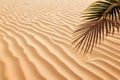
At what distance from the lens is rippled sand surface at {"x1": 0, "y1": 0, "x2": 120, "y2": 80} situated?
2771 mm

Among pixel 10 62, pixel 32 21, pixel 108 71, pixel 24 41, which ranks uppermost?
pixel 32 21

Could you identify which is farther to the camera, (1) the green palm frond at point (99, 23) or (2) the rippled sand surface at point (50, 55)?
(2) the rippled sand surface at point (50, 55)

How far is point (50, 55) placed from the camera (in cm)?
332

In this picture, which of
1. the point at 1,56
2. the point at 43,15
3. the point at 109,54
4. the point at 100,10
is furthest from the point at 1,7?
the point at 100,10

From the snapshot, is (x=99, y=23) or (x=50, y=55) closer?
(x=99, y=23)

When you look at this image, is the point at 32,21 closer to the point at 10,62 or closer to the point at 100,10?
the point at 10,62

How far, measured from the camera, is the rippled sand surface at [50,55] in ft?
9.09

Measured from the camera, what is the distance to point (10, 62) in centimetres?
308

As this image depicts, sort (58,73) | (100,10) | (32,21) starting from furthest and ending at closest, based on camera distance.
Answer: (32,21) < (58,73) < (100,10)

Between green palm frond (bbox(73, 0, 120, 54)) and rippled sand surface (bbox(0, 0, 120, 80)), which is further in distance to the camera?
rippled sand surface (bbox(0, 0, 120, 80))

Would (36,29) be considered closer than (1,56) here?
No

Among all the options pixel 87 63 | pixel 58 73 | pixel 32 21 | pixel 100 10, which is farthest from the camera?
pixel 32 21

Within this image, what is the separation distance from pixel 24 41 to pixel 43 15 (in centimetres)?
241

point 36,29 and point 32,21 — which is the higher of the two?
point 32,21
